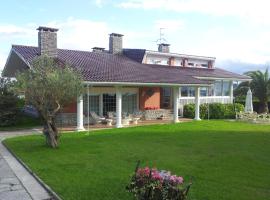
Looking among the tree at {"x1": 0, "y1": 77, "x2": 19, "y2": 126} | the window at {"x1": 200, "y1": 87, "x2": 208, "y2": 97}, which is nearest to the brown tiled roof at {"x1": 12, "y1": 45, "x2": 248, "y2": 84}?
the tree at {"x1": 0, "y1": 77, "x2": 19, "y2": 126}

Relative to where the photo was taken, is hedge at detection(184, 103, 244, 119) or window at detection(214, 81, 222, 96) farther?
window at detection(214, 81, 222, 96)

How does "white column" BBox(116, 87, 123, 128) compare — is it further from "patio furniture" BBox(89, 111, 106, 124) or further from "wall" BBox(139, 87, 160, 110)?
"wall" BBox(139, 87, 160, 110)

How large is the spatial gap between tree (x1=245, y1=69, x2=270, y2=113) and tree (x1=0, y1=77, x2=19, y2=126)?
2340cm

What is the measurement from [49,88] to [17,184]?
5.60m

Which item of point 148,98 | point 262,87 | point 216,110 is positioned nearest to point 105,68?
point 148,98

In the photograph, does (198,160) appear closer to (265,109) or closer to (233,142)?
(233,142)

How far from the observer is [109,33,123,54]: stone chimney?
32.4 m

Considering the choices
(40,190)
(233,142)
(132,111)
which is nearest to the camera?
(40,190)

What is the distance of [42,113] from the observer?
49.0 ft

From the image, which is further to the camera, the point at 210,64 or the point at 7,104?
the point at 210,64

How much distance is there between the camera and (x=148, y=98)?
96.6 ft

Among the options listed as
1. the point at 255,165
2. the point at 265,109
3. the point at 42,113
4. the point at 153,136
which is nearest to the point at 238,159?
the point at 255,165

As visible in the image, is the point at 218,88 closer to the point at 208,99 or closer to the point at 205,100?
the point at 208,99

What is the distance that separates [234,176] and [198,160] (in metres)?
2.26
